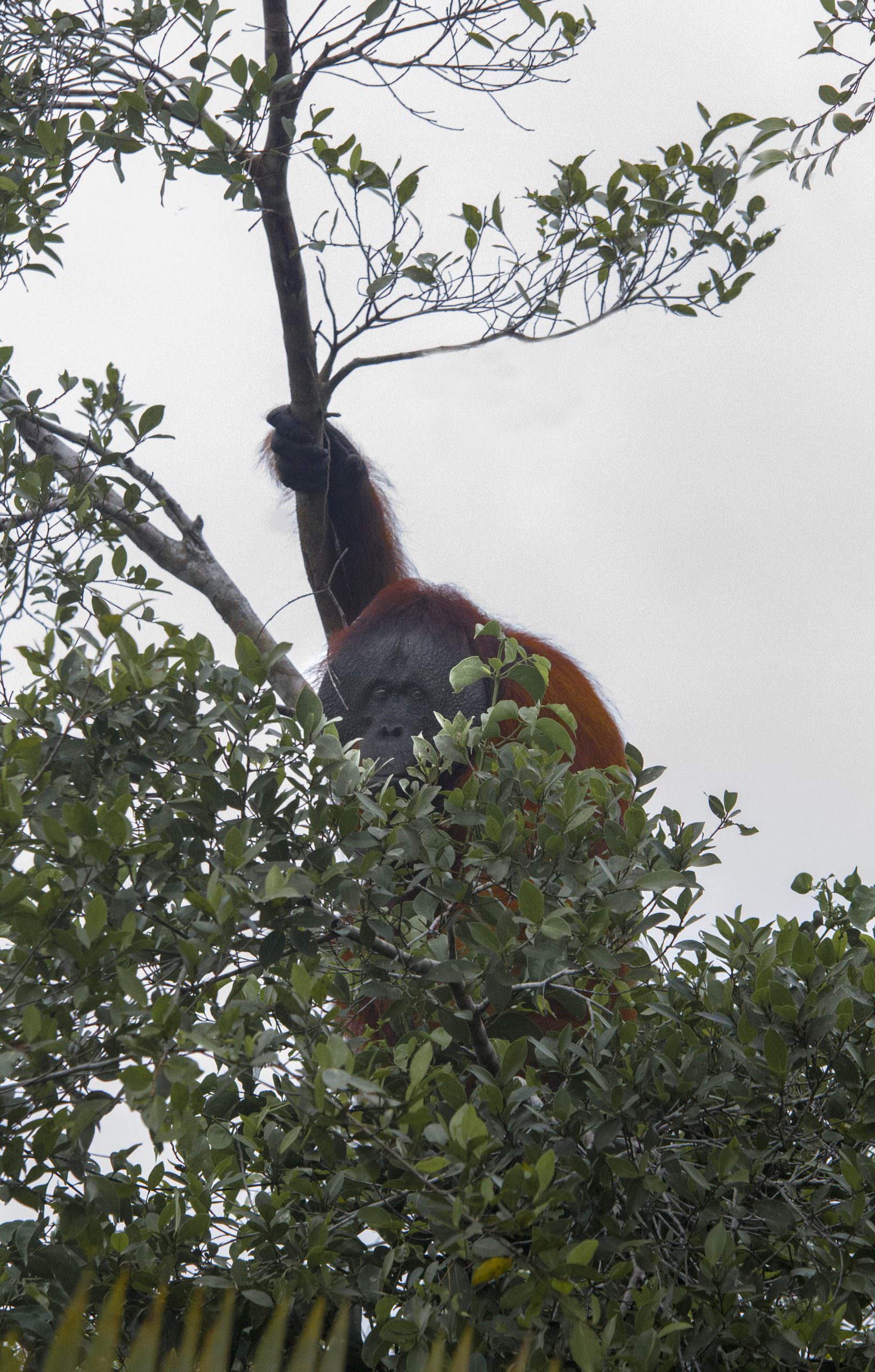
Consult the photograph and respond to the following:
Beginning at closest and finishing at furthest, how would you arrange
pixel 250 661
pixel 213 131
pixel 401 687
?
pixel 250 661 < pixel 213 131 < pixel 401 687

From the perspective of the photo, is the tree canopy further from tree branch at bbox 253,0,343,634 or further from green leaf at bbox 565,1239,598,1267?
tree branch at bbox 253,0,343,634

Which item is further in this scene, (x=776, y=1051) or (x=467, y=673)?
(x=467, y=673)

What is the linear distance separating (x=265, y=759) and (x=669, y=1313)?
120 centimetres

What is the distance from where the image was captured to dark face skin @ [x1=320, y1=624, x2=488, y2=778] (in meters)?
4.31

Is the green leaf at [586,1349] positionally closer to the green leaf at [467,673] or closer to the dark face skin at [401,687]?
the green leaf at [467,673]

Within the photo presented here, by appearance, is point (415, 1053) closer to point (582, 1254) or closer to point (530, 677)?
point (582, 1254)

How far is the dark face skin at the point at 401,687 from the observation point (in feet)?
14.1

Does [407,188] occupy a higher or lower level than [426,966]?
higher

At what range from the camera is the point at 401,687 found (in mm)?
4355

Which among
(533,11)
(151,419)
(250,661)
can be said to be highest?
(533,11)

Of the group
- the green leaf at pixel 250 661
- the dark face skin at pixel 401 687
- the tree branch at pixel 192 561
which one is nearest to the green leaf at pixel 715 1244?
the green leaf at pixel 250 661

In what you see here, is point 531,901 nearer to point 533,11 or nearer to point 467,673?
point 467,673

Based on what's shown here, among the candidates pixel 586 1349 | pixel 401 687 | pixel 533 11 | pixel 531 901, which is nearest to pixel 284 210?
pixel 533 11

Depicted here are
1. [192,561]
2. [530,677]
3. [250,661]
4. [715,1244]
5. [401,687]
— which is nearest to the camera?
[715,1244]
